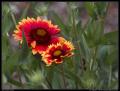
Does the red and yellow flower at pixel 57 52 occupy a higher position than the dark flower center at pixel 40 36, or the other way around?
the dark flower center at pixel 40 36

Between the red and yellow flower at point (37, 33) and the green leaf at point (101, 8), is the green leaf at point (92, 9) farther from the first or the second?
the red and yellow flower at point (37, 33)

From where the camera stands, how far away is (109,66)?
1.54 meters

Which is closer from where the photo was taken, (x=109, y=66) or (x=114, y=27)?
(x=109, y=66)

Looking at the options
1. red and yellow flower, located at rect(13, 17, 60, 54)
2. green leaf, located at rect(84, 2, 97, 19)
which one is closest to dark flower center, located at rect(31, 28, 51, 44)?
red and yellow flower, located at rect(13, 17, 60, 54)

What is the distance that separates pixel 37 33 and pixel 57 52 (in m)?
0.08

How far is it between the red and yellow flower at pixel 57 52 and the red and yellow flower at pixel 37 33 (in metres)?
0.02

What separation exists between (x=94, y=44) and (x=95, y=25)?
0.05 meters

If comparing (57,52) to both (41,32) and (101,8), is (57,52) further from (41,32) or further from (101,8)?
(101,8)

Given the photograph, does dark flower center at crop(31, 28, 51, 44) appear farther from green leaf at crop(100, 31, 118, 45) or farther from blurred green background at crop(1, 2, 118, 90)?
green leaf at crop(100, 31, 118, 45)

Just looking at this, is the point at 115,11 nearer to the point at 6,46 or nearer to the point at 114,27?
the point at 114,27

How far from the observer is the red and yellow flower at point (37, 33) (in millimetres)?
1187

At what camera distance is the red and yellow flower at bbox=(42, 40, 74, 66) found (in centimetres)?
115

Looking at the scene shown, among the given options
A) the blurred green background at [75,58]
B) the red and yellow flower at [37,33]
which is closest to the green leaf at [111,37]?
the blurred green background at [75,58]

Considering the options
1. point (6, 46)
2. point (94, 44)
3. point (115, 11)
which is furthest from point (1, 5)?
point (115, 11)
